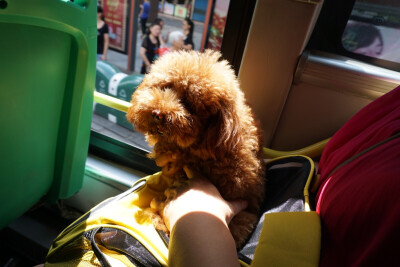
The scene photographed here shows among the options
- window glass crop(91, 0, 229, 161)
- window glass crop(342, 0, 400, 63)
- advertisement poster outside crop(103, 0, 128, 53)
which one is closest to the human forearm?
window glass crop(91, 0, 229, 161)

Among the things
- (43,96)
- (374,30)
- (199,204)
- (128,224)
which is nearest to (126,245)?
(128,224)

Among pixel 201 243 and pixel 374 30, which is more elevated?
pixel 374 30

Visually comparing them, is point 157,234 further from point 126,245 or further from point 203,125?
point 203,125

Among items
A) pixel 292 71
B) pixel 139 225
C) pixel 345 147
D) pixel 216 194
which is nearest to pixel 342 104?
pixel 292 71

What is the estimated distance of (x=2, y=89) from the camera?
2.42 feet

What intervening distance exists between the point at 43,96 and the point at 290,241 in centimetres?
91

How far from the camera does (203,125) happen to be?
83cm

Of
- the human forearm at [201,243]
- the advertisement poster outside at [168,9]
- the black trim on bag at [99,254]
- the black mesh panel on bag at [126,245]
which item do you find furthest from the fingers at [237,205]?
the advertisement poster outside at [168,9]

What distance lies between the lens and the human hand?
70cm

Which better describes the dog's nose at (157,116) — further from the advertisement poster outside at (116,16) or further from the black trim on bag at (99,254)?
the advertisement poster outside at (116,16)

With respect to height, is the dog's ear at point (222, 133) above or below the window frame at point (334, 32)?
below

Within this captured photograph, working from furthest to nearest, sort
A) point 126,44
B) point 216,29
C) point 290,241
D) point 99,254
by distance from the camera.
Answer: point 126,44 → point 216,29 → point 99,254 → point 290,241

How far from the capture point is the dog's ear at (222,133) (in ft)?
2.51

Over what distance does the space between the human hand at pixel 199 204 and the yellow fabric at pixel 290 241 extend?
→ 143mm
